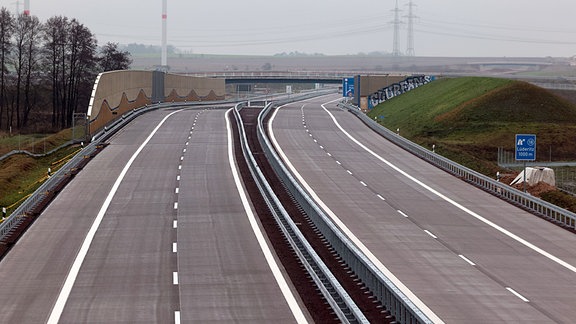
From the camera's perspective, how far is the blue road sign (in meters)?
48.8

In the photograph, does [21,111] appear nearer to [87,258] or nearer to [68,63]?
[68,63]

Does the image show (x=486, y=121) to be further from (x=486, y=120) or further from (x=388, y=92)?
(x=388, y=92)

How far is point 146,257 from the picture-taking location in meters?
31.1

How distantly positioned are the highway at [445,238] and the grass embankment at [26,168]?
46.7ft

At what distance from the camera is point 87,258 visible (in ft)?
102

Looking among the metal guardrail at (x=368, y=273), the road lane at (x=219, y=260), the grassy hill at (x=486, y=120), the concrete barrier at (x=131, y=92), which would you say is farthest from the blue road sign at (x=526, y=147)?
the concrete barrier at (x=131, y=92)

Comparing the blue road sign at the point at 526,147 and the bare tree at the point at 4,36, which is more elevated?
the bare tree at the point at 4,36

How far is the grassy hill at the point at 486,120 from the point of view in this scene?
6956 centimetres

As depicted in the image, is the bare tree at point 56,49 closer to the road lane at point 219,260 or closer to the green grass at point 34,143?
the green grass at point 34,143

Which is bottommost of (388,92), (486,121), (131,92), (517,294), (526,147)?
(517,294)

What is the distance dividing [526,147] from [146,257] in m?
24.7

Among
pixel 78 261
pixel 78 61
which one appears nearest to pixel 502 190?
pixel 78 261

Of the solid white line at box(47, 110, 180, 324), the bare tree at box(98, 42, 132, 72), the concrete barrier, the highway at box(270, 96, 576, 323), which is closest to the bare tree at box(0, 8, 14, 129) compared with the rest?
the concrete barrier

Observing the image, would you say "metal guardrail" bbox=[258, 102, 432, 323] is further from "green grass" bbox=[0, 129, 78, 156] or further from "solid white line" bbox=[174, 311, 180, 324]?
"green grass" bbox=[0, 129, 78, 156]
